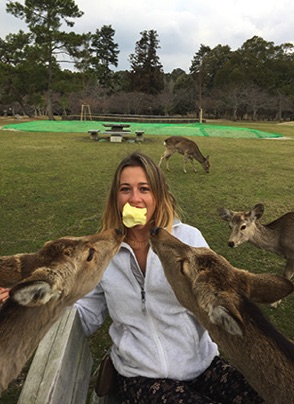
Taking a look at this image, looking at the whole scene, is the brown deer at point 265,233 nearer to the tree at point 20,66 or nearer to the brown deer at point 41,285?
the brown deer at point 41,285

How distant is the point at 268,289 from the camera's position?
6.21ft

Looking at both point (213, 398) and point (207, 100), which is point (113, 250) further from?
point (207, 100)

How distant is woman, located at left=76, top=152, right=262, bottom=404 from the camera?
6.38ft

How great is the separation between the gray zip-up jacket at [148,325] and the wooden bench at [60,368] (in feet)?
0.69

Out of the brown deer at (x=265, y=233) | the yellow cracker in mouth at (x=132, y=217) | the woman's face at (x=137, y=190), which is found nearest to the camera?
the yellow cracker in mouth at (x=132, y=217)

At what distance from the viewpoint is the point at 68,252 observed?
2.08m

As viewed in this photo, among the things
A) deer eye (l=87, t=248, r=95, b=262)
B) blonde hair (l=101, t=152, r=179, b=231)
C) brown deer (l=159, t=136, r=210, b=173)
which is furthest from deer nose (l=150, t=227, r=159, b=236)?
brown deer (l=159, t=136, r=210, b=173)

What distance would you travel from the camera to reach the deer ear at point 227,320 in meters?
1.55

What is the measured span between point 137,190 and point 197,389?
135 centimetres

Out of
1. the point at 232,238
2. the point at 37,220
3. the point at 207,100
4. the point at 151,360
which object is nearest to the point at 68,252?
the point at 151,360

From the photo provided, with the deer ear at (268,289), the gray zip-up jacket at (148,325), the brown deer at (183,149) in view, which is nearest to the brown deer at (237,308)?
Answer: the deer ear at (268,289)

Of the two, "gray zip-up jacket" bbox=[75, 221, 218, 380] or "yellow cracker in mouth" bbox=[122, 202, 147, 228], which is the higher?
"yellow cracker in mouth" bbox=[122, 202, 147, 228]

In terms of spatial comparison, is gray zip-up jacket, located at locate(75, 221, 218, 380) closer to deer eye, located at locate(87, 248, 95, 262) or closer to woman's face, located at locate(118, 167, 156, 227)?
deer eye, located at locate(87, 248, 95, 262)

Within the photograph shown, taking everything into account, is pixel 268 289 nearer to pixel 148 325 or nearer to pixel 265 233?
pixel 148 325
